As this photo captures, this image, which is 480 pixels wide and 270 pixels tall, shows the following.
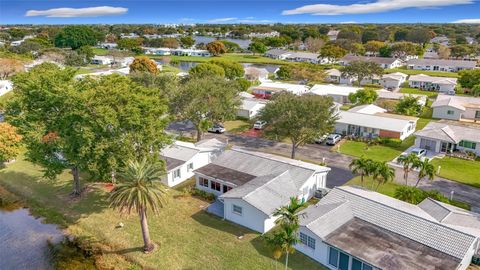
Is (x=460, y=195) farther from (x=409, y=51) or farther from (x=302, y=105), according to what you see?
(x=409, y=51)

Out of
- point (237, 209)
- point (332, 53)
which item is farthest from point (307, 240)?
point (332, 53)

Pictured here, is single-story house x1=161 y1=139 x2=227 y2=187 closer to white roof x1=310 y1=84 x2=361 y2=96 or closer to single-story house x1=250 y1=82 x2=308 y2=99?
single-story house x1=250 y1=82 x2=308 y2=99

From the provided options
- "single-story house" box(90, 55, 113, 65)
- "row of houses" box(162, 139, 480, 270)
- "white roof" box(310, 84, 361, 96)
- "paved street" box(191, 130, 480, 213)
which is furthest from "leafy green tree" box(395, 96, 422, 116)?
"single-story house" box(90, 55, 113, 65)

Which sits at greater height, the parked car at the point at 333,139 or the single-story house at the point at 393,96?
the single-story house at the point at 393,96

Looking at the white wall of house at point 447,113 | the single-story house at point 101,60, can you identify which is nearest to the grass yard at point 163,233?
the white wall of house at point 447,113

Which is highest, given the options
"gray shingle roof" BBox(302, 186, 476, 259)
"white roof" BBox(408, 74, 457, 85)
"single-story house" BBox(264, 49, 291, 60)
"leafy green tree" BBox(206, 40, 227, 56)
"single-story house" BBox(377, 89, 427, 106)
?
"leafy green tree" BBox(206, 40, 227, 56)

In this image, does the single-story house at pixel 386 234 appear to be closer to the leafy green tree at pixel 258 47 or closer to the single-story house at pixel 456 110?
the single-story house at pixel 456 110
